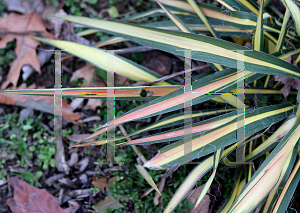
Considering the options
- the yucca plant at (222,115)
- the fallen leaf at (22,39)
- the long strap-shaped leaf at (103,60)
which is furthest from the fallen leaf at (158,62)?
the fallen leaf at (22,39)

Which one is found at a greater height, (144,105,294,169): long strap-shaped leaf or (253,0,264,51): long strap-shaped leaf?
(253,0,264,51): long strap-shaped leaf

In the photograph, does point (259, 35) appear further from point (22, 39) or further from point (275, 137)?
point (22, 39)

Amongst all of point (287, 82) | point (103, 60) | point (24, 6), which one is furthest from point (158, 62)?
point (24, 6)

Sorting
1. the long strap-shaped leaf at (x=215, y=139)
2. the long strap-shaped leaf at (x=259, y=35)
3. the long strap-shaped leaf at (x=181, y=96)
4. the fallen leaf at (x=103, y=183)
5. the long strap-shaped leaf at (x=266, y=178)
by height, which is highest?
the long strap-shaped leaf at (x=259, y=35)

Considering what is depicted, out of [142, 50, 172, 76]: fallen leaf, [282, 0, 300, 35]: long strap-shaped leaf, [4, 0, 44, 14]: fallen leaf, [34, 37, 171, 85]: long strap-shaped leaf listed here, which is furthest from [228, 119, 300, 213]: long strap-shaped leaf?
[4, 0, 44, 14]: fallen leaf

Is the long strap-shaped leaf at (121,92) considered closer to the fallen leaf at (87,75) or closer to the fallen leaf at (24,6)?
the fallen leaf at (87,75)

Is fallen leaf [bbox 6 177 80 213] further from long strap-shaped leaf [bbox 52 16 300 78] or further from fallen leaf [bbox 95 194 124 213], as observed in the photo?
long strap-shaped leaf [bbox 52 16 300 78]
